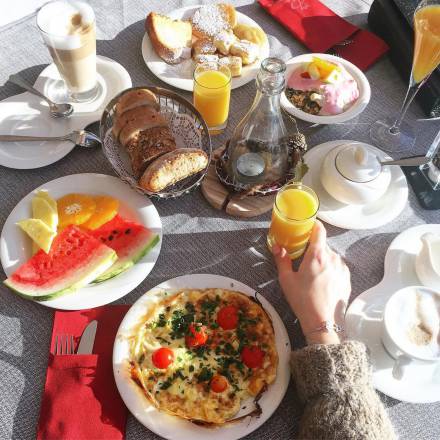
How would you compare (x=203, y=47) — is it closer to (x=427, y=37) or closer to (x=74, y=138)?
(x=74, y=138)

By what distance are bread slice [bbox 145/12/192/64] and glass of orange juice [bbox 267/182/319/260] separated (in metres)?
0.68

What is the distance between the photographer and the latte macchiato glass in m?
1.37

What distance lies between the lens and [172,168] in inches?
48.1

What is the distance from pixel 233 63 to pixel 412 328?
3.23ft

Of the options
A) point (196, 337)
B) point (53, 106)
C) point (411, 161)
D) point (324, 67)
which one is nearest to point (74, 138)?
point (53, 106)

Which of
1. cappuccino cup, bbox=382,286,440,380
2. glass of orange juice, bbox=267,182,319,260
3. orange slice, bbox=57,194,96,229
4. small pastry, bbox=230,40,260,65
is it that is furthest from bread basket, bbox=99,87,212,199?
cappuccino cup, bbox=382,286,440,380

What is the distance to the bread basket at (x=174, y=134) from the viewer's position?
1.27 meters

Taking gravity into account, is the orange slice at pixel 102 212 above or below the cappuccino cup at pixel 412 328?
above

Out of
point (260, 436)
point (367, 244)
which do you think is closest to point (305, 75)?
point (367, 244)

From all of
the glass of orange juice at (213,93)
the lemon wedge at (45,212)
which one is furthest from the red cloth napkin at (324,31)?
the lemon wedge at (45,212)

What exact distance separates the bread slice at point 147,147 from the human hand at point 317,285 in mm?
407

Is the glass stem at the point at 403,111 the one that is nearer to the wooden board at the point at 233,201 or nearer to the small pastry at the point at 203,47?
the wooden board at the point at 233,201

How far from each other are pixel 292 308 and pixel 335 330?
0.11 meters

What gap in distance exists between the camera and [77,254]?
→ 1159 mm
